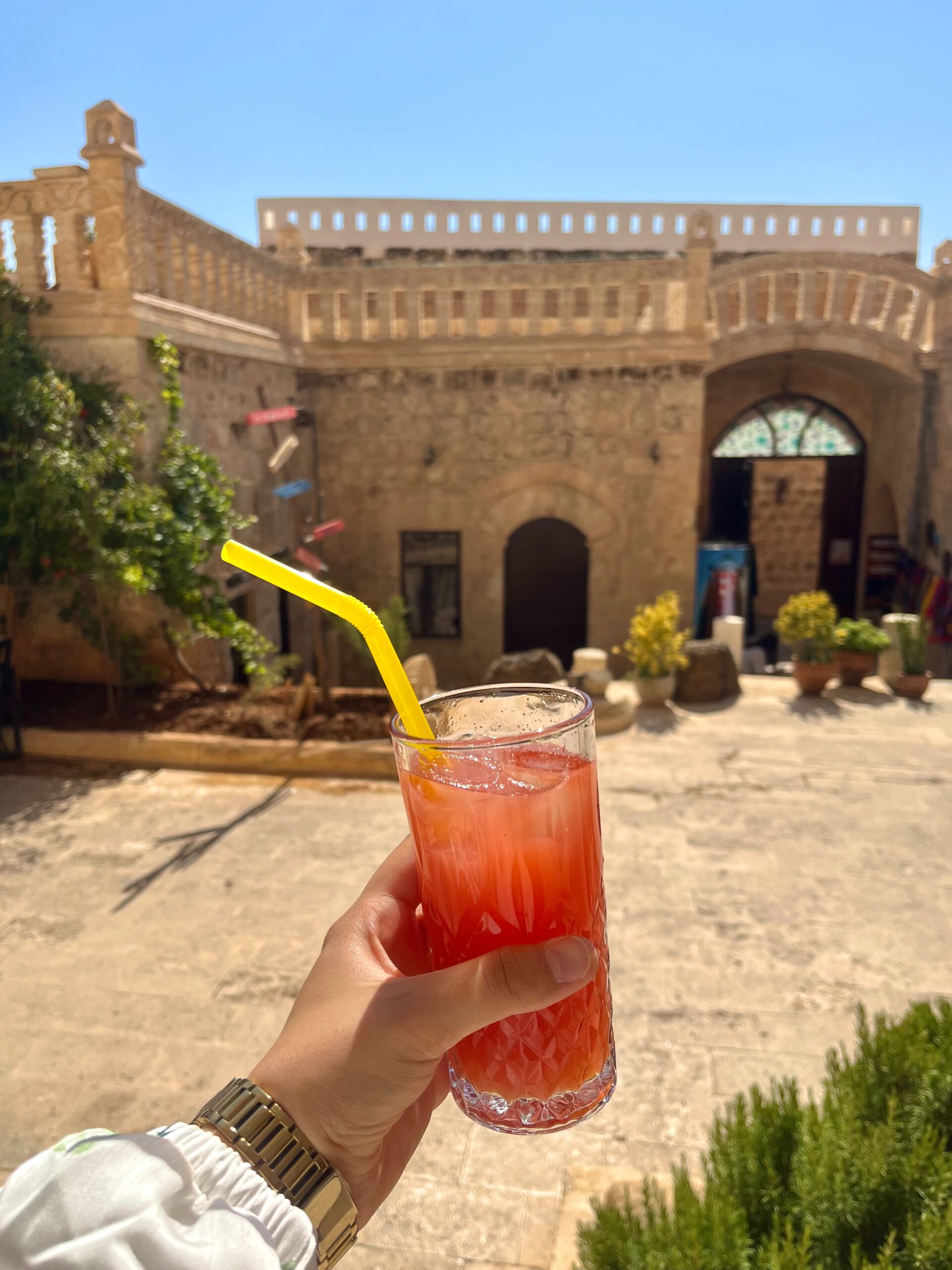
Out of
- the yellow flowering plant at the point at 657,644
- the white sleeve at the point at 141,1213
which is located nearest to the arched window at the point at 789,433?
the yellow flowering plant at the point at 657,644

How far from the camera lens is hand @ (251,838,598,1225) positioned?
113 cm

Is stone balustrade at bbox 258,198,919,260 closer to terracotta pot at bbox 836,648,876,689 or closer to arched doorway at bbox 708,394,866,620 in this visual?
arched doorway at bbox 708,394,866,620

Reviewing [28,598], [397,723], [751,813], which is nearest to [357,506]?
[28,598]

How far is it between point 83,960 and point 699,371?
724 cm

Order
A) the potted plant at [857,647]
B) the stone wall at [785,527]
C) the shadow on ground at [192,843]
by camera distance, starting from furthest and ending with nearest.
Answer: the stone wall at [785,527] → the potted plant at [857,647] → the shadow on ground at [192,843]

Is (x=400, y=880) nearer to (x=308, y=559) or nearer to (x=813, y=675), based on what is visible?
(x=308, y=559)

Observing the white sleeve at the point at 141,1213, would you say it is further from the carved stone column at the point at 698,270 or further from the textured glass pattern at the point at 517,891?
the carved stone column at the point at 698,270

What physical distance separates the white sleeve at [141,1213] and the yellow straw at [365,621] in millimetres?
570

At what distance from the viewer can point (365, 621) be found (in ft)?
3.82

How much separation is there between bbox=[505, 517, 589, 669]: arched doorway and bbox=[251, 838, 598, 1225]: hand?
919 cm

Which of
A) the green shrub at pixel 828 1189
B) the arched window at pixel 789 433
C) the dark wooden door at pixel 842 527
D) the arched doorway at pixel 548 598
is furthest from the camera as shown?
the dark wooden door at pixel 842 527

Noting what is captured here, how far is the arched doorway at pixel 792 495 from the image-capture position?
12.5 meters

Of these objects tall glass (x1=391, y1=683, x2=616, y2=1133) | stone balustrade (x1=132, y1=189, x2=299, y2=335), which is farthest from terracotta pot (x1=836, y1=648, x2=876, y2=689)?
tall glass (x1=391, y1=683, x2=616, y2=1133)

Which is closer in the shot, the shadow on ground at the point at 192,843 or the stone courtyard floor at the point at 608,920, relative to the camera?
the stone courtyard floor at the point at 608,920
